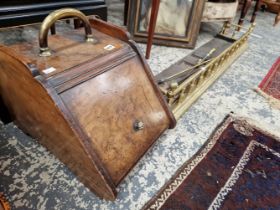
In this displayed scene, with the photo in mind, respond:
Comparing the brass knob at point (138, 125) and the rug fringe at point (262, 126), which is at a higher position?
the brass knob at point (138, 125)

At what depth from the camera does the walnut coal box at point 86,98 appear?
2.35 ft

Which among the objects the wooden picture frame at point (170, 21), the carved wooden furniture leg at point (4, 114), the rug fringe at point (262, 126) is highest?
the wooden picture frame at point (170, 21)

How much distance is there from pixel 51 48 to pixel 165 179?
2.22 ft

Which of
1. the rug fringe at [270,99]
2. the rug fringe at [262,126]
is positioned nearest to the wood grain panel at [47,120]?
the rug fringe at [262,126]

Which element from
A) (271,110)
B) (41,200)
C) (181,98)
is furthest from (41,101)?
(271,110)

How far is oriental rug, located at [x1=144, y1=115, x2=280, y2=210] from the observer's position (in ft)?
2.89

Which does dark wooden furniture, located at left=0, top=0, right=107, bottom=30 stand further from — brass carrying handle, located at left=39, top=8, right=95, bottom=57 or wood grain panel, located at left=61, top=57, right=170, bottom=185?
wood grain panel, located at left=61, top=57, right=170, bottom=185

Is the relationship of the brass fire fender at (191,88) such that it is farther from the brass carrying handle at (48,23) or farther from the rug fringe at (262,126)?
the brass carrying handle at (48,23)

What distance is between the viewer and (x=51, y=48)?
858 mm

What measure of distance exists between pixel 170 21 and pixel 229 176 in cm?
146

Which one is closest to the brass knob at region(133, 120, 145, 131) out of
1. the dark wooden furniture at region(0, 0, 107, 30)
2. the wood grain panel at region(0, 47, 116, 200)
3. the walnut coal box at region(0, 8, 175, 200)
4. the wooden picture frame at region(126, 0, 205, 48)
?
the walnut coal box at region(0, 8, 175, 200)

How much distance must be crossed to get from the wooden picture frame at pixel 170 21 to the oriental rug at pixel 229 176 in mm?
1051

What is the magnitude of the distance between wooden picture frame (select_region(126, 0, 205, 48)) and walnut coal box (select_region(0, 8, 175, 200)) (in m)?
0.97

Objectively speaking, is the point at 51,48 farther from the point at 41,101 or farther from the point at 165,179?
the point at 165,179
